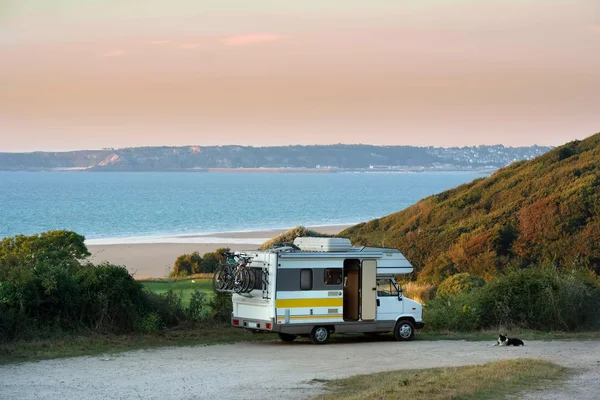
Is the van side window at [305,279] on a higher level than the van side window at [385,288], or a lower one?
higher

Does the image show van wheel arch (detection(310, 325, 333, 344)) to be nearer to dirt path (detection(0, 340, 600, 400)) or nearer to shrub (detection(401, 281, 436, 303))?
dirt path (detection(0, 340, 600, 400))

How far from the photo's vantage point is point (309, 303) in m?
20.6

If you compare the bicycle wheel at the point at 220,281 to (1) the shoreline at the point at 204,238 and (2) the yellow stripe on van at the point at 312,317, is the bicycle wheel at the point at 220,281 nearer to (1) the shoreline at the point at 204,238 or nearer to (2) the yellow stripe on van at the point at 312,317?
(2) the yellow stripe on van at the point at 312,317

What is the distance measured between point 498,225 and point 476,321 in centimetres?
2131

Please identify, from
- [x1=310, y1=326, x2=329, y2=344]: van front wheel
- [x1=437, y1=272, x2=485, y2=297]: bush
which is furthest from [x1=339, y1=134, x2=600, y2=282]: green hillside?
[x1=310, y1=326, x2=329, y2=344]: van front wheel

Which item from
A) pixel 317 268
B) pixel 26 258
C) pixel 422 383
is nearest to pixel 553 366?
pixel 422 383

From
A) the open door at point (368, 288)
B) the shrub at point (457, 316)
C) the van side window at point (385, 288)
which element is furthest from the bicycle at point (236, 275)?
the shrub at point (457, 316)

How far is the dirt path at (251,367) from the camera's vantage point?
15.0 metres

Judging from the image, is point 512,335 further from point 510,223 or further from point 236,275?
point 510,223

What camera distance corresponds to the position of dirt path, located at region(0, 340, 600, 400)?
590 inches

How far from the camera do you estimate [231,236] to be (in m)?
89.0

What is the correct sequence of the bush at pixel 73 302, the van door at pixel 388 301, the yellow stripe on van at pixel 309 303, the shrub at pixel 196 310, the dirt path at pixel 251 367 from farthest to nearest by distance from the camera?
the shrub at pixel 196 310, the van door at pixel 388 301, the yellow stripe on van at pixel 309 303, the bush at pixel 73 302, the dirt path at pixel 251 367

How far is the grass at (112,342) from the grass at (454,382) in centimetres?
540

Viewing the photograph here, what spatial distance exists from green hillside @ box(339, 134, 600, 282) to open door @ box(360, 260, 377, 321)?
15209 mm
